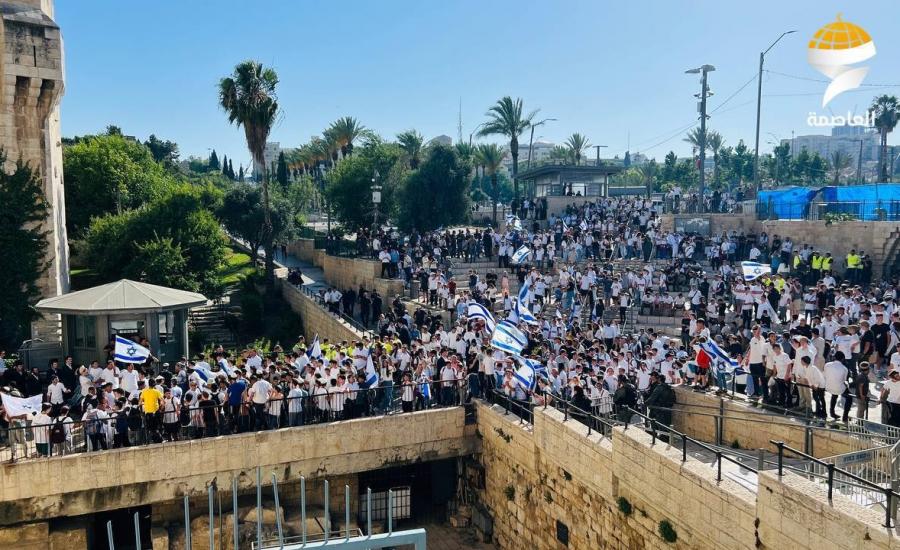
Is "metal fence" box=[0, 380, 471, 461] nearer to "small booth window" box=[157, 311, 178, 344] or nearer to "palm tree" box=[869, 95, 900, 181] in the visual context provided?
"small booth window" box=[157, 311, 178, 344]

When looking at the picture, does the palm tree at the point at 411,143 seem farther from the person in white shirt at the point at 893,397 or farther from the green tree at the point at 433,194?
the person in white shirt at the point at 893,397

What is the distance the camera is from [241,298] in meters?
31.8

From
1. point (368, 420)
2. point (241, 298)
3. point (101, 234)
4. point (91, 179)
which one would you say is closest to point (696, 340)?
point (368, 420)

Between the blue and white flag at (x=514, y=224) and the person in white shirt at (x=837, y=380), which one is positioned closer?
the person in white shirt at (x=837, y=380)

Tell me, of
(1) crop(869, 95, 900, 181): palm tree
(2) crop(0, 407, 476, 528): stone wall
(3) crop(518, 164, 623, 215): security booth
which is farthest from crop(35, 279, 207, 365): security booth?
(1) crop(869, 95, 900, 181): palm tree

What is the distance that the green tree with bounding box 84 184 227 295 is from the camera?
29.6m

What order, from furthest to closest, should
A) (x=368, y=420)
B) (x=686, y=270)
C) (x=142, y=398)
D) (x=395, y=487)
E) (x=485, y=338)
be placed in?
(x=686, y=270), (x=485, y=338), (x=395, y=487), (x=368, y=420), (x=142, y=398)

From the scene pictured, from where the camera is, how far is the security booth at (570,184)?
38406mm

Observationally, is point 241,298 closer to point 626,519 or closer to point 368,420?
point 368,420

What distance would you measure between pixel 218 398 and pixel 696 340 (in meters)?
9.95

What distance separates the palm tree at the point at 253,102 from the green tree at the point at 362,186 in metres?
5.80

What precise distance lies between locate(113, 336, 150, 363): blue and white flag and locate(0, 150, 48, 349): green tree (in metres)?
8.79

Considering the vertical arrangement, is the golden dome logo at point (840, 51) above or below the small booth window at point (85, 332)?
above

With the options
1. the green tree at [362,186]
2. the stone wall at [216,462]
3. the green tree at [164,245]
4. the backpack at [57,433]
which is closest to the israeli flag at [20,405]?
the backpack at [57,433]
